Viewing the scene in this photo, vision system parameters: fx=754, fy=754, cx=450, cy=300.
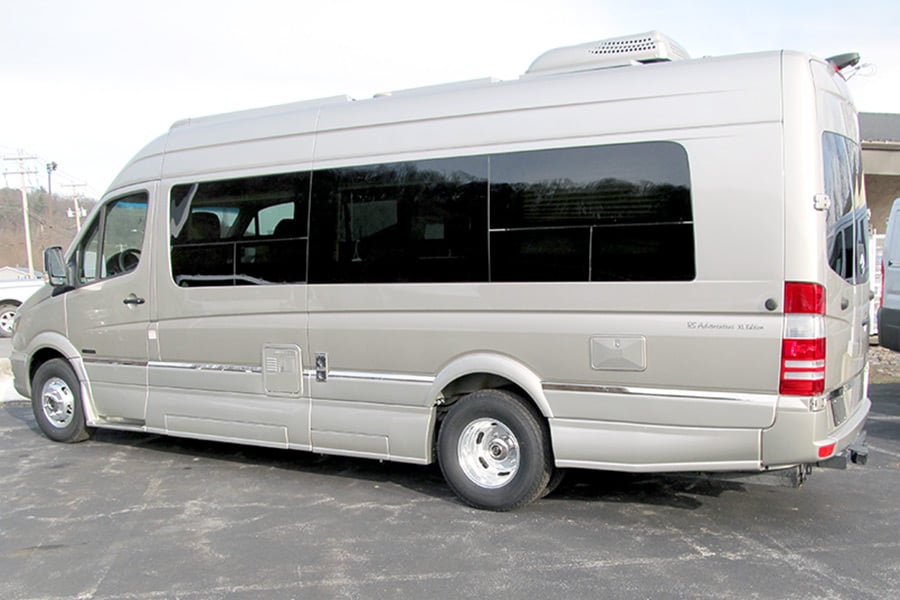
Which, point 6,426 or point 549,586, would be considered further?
point 6,426

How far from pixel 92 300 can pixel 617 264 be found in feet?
16.4

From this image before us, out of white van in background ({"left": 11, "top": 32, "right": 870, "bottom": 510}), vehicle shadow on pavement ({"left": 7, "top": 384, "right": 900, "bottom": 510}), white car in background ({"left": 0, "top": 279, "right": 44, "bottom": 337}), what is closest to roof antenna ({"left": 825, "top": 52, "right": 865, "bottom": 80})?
white van in background ({"left": 11, "top": 32, "right": 870, "bottom": 510})

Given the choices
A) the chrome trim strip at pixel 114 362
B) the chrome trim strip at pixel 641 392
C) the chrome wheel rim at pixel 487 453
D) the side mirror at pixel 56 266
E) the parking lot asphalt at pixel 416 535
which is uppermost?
the side mirror at pixel 56 266

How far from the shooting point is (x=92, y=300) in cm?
704

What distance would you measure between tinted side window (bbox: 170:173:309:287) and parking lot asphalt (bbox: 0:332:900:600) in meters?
1.68

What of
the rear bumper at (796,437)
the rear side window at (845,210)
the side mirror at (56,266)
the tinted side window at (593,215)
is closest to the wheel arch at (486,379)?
the tinted side window at (593,215)

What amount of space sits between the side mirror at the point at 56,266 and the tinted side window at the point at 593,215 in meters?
4.53

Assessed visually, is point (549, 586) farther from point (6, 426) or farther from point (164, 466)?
point (6, 426)

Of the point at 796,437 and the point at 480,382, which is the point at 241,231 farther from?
the point at 796,437

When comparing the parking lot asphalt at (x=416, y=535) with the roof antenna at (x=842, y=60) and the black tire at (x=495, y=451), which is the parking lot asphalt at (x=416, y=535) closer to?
the black tire at (x=495, y=451)

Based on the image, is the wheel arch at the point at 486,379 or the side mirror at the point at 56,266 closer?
the wheel arch at the point at 486,379

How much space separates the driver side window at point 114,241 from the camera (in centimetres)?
681

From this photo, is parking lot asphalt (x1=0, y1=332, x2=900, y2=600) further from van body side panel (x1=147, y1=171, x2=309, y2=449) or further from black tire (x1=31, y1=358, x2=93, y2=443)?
black tire (x1=31, y1=358, x2=93, y2=443)

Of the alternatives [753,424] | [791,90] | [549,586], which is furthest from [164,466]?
[791,90]
